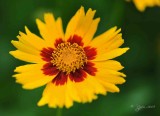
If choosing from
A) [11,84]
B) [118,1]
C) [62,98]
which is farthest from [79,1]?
[62,98]

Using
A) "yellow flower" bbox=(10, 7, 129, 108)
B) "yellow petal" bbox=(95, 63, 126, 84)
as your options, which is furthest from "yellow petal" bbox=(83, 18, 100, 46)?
"yellow petal" bbox=(95, 63, 126, 84)

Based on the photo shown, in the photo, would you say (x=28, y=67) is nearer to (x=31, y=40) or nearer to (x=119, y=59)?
(x=31, y=40)

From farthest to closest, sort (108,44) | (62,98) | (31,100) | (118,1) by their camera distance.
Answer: (118,1) < (31,100) < (108,44) < (62,98)

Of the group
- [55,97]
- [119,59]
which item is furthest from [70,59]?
[119,59]

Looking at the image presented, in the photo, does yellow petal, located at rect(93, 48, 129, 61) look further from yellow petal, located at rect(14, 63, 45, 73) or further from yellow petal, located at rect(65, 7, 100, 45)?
yellow petal, located at rect(14, 63, 45, 73)

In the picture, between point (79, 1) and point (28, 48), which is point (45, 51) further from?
point (79, 1)
